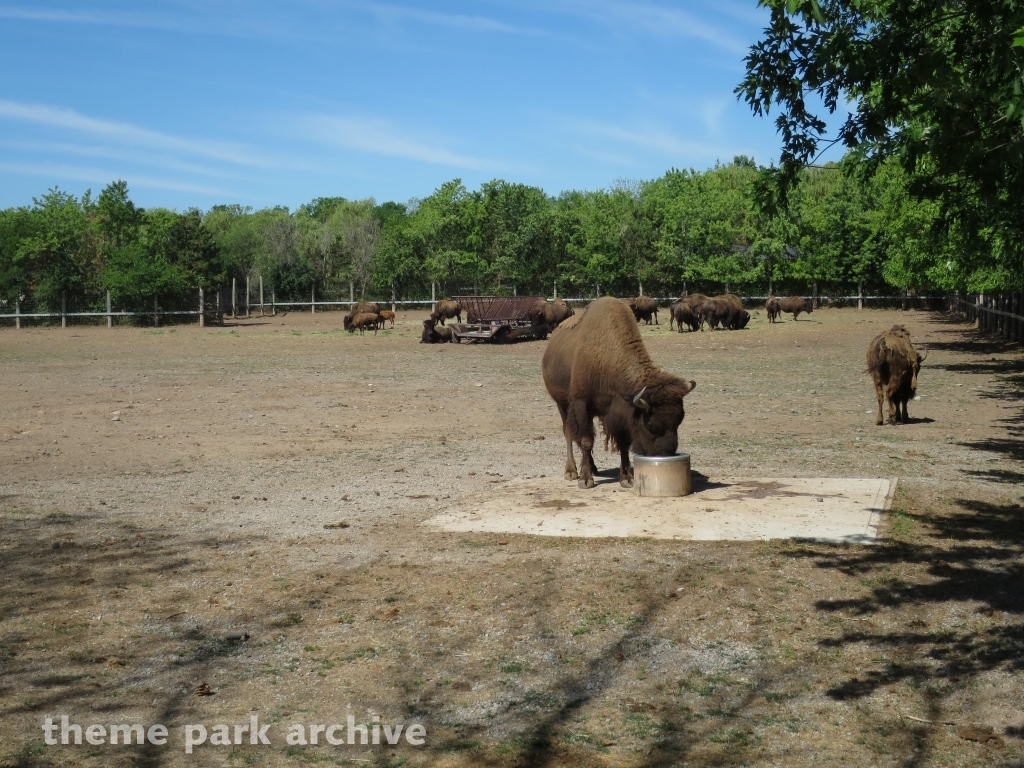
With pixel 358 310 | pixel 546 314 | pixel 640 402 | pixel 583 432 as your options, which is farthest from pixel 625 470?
pixel 358 310

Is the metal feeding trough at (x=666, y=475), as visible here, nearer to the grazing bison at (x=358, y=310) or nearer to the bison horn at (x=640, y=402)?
the bison horn at (x=640, y=402)

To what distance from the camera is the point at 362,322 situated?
45.4m

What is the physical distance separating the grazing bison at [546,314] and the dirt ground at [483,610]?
2605 centimetres

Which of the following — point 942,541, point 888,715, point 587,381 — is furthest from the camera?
point 587,381

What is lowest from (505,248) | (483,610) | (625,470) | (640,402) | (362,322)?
(483,610)

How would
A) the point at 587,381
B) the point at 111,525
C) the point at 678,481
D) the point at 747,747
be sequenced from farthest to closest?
the point at 587,381 < the point at 678,481 < the point at 111,525 < the point at 747,747

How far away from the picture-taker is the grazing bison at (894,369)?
15.5 metres

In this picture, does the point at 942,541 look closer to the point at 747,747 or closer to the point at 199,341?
the point at 747,747

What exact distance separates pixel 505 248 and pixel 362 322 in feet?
107

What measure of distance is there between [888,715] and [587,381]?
6360 mm

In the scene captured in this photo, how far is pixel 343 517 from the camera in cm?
972

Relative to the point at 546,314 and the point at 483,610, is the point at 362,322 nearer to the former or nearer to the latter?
the point at 546,314

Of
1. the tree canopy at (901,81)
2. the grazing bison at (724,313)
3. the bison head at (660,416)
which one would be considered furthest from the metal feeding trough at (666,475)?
the grazing bison at (724,313)

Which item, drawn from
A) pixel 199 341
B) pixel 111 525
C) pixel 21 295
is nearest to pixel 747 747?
pixel 111 525
